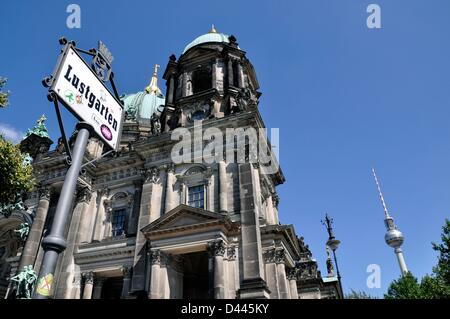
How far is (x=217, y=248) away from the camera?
19156 mm

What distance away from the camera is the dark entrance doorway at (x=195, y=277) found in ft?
76.6

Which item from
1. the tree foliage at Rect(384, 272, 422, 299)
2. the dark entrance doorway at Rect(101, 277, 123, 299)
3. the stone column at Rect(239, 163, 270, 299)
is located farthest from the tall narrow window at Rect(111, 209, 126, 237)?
the tree foliage at Rect(384, 272, 422, 299)

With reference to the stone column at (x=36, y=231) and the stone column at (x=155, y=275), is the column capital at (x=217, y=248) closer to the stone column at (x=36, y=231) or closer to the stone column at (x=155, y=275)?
the stone column at (x=155, y=275)

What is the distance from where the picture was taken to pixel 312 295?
3244 cm

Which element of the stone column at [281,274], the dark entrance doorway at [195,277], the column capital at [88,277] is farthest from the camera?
the dark entrance doorway at [195,277]

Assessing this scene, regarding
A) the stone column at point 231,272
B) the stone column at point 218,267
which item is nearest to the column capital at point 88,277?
the stone column at point 218,267

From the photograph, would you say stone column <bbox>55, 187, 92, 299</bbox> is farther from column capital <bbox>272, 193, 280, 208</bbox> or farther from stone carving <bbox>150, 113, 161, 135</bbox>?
column capital <bbox>272, 193, 280, 208</bbox>

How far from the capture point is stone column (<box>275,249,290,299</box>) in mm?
18992

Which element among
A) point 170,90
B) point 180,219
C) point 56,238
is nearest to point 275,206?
point 180,219

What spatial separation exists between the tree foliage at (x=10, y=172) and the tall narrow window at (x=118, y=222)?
342 inches

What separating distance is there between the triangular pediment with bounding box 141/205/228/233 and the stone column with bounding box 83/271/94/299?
527 centimetres

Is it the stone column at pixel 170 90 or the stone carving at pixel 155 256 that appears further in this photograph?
the stone column at pixel 170 90

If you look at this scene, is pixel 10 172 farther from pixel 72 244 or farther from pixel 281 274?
pixel 281 274

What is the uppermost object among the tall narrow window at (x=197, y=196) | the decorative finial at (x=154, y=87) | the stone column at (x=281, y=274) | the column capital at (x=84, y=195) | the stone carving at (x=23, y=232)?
the decorative finial at (x=154, y=87)
